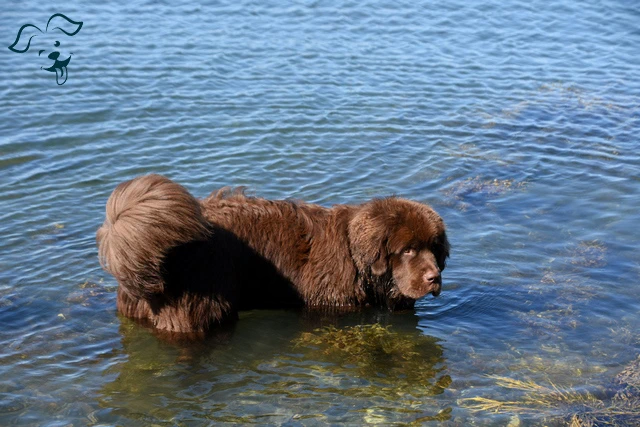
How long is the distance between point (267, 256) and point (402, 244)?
130cm

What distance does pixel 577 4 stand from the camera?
20.7 m

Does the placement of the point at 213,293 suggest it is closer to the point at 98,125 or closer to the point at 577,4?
the point at 98,125

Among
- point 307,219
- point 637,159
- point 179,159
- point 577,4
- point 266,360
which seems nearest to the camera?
point 266,360

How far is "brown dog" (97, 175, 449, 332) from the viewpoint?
678 cm

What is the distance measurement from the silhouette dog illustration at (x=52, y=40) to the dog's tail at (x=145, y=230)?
24.7ft

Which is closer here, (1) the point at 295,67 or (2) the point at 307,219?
(2) the point at 307,219

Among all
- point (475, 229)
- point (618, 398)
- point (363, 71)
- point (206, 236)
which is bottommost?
point (618, 398)

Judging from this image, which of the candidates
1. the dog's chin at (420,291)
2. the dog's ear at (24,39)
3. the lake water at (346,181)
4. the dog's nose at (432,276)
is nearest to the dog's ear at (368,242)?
the dog's chin at (420,291)

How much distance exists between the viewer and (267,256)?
25.4ft

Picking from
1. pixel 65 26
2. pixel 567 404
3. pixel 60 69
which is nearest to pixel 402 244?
pixel 567 404

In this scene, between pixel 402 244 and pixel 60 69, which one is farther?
pixel 60 69

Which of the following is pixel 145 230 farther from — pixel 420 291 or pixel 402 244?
pixel 420 291

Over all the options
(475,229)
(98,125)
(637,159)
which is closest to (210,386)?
(475,229)

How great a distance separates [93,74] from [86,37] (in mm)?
2063
